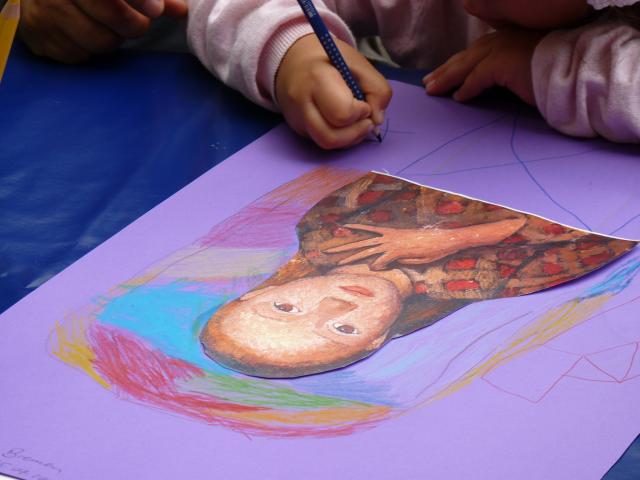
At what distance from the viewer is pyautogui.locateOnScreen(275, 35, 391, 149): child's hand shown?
0.67 metres

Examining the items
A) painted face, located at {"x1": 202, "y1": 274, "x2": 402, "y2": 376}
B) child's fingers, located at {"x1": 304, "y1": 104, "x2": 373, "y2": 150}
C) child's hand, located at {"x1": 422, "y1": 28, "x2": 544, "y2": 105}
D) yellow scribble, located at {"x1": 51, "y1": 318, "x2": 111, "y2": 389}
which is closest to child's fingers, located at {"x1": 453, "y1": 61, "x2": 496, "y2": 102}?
child's hand, located at {"x1": 422, "y1": 28, "x2": 544, "y2": 105}

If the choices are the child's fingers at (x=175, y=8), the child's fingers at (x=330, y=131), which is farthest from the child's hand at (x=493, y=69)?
the child's fingers at (x=175, y=8)

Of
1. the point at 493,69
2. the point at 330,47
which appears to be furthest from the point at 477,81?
the point at 330,47

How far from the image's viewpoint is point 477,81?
2.40 feet

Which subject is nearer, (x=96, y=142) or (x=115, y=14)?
(x=96, y=142)

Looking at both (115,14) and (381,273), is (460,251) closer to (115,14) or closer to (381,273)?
(381,273)

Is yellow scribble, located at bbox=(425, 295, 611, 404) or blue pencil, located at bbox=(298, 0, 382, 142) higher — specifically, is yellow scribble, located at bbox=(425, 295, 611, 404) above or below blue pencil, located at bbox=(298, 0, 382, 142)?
below

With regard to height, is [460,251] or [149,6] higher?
[149,6]

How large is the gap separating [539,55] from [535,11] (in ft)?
0.11

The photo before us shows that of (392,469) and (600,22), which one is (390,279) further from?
(600,22)

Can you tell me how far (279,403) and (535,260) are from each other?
0.18 meters

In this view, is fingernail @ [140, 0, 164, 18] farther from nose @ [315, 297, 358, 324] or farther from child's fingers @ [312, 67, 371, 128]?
nose @ [315, 297, 358, 324]

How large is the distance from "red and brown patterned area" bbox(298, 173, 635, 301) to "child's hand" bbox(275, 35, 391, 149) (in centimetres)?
6
